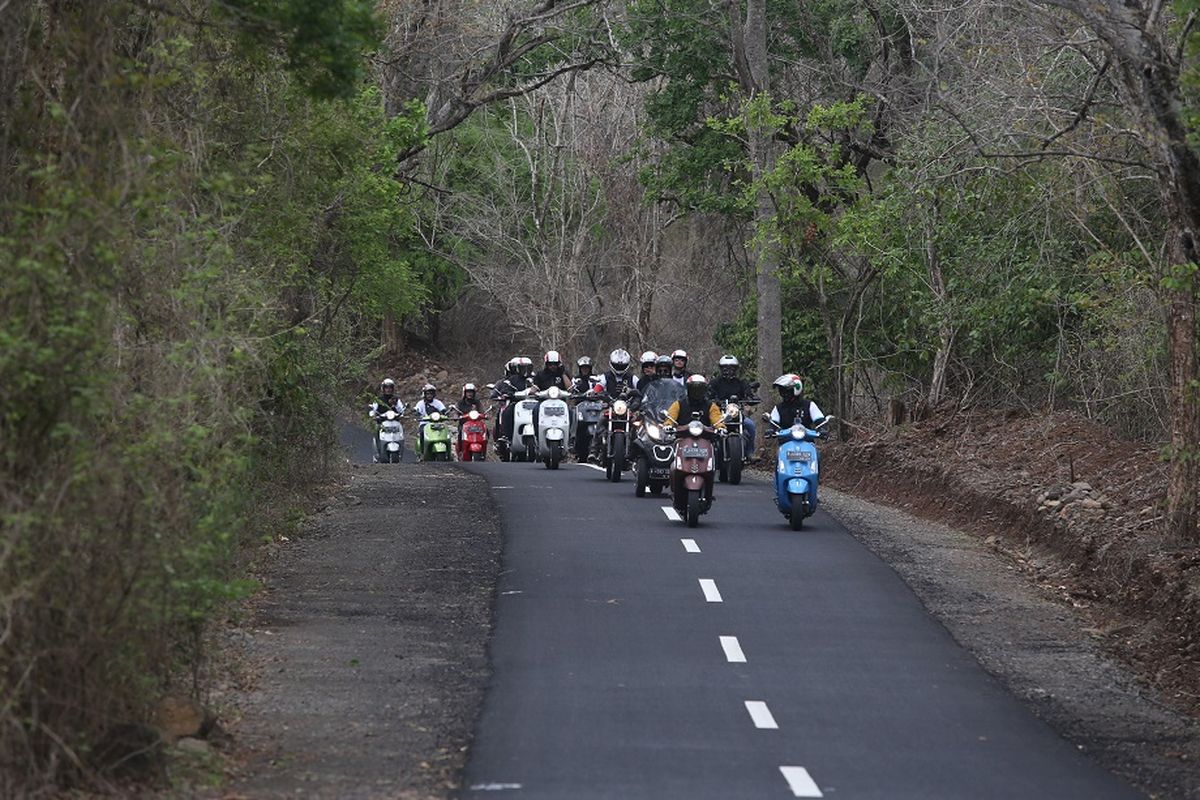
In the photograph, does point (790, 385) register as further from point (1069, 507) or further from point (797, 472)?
point (1069, 507)

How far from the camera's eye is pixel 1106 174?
80.8ft

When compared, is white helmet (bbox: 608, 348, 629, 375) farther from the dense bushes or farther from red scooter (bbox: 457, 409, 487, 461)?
the dense bushes

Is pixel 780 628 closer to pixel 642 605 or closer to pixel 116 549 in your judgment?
pixel 642 605

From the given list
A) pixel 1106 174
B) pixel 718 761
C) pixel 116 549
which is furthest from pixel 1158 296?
pixel 116 549

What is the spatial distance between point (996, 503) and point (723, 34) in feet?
54.2

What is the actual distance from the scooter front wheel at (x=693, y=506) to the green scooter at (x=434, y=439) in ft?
61.7

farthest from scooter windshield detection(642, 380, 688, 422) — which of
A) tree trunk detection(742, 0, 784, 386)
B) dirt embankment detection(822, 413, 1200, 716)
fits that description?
tree trunk detection(742, 0, 784, 386)

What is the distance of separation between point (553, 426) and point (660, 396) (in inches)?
315

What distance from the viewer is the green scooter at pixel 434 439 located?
41938 millimetres

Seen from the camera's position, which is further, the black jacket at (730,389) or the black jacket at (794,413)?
the black jacket at (730,389)

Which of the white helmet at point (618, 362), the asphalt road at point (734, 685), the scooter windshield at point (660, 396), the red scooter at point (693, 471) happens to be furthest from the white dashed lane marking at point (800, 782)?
the white helmet at point (618, 362)

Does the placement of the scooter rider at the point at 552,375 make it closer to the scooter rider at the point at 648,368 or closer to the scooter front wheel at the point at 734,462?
the scooter rider at the point at 648,368

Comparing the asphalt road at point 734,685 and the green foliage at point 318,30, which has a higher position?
the green foliage at point 318,30

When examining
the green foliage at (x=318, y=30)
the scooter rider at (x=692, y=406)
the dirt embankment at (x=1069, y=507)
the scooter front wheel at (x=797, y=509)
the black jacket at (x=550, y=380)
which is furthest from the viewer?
the black jacket at (x=550, y=380)
